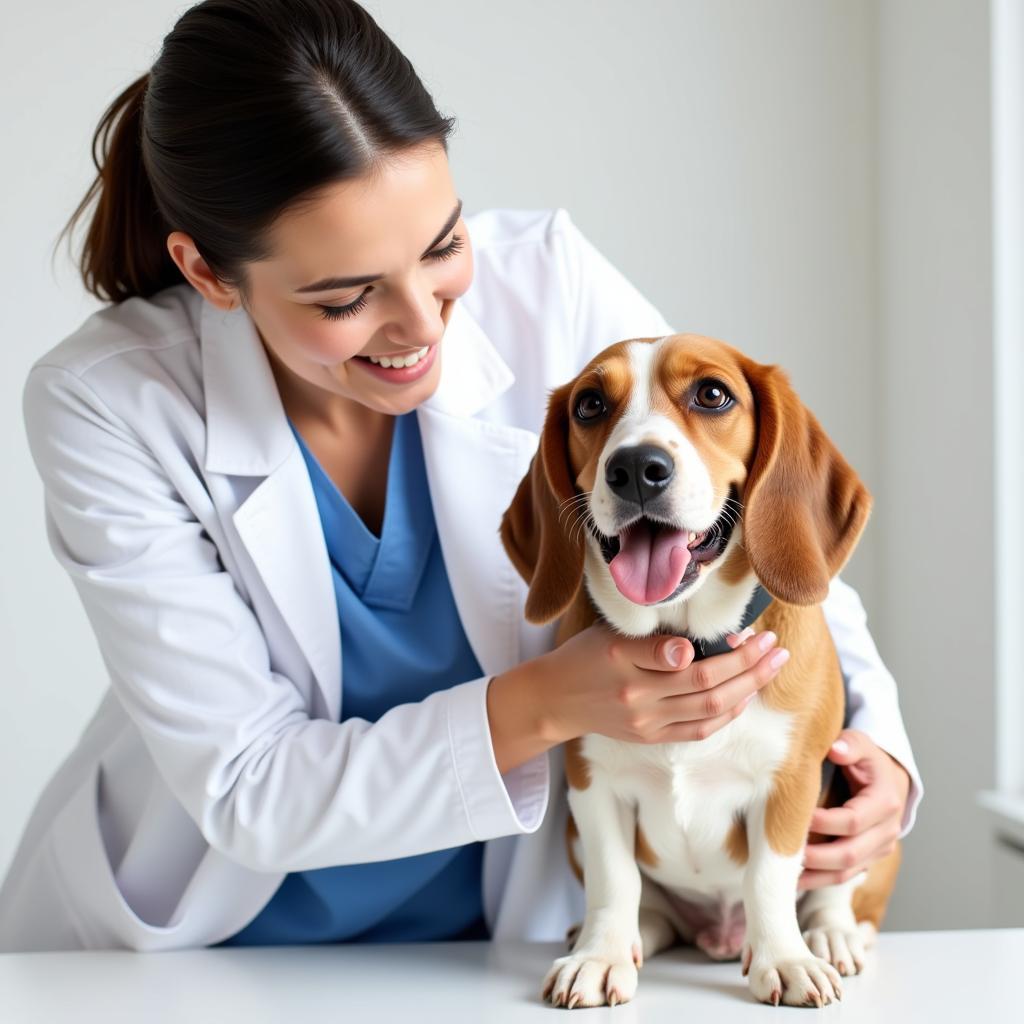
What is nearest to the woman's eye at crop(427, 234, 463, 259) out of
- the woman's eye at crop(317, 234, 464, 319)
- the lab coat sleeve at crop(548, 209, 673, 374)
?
the woman's eye at crop(317, 234, 464, 319)

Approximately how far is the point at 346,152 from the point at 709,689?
697 millimetres

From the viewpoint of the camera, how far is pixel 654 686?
53.1 inches

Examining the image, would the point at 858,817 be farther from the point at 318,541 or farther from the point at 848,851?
the point at 318,541

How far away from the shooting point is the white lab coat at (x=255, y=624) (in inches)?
56.9

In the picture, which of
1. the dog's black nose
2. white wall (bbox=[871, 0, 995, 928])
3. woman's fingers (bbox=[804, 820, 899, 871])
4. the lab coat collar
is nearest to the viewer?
the dog's black nose

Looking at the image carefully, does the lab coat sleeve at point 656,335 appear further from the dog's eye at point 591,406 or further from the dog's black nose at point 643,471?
the dog's black nose at point 643,471

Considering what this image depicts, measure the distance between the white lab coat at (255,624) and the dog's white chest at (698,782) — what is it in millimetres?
112

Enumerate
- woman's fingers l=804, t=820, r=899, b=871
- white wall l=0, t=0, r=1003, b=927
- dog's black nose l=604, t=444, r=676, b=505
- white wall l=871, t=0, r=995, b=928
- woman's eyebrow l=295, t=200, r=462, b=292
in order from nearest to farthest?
dog's black nose l=604, t=444, r=676, b=505, woman's eyebrow l=295, t=200, r=462, b=292, woman's fingers l=804, t=820, r=899, b=871, white wall l=871, t=0, r=995, b=928, white wall l=0, t=0, r=1003, b=927

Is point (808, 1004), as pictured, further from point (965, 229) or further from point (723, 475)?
point (965, 229)

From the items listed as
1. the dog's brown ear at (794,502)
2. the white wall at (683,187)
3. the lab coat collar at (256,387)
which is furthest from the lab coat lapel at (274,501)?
the white wall at (683,187)

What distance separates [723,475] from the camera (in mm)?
1349

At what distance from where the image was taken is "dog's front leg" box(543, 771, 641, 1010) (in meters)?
1.33

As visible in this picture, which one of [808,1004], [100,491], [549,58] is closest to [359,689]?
[100,491]

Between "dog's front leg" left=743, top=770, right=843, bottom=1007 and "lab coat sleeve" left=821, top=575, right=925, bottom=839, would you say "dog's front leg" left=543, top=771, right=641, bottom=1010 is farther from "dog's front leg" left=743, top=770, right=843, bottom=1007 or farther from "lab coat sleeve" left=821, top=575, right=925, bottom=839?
"lab coat sleeve" left=821, top=575, right=925, bottom=839
